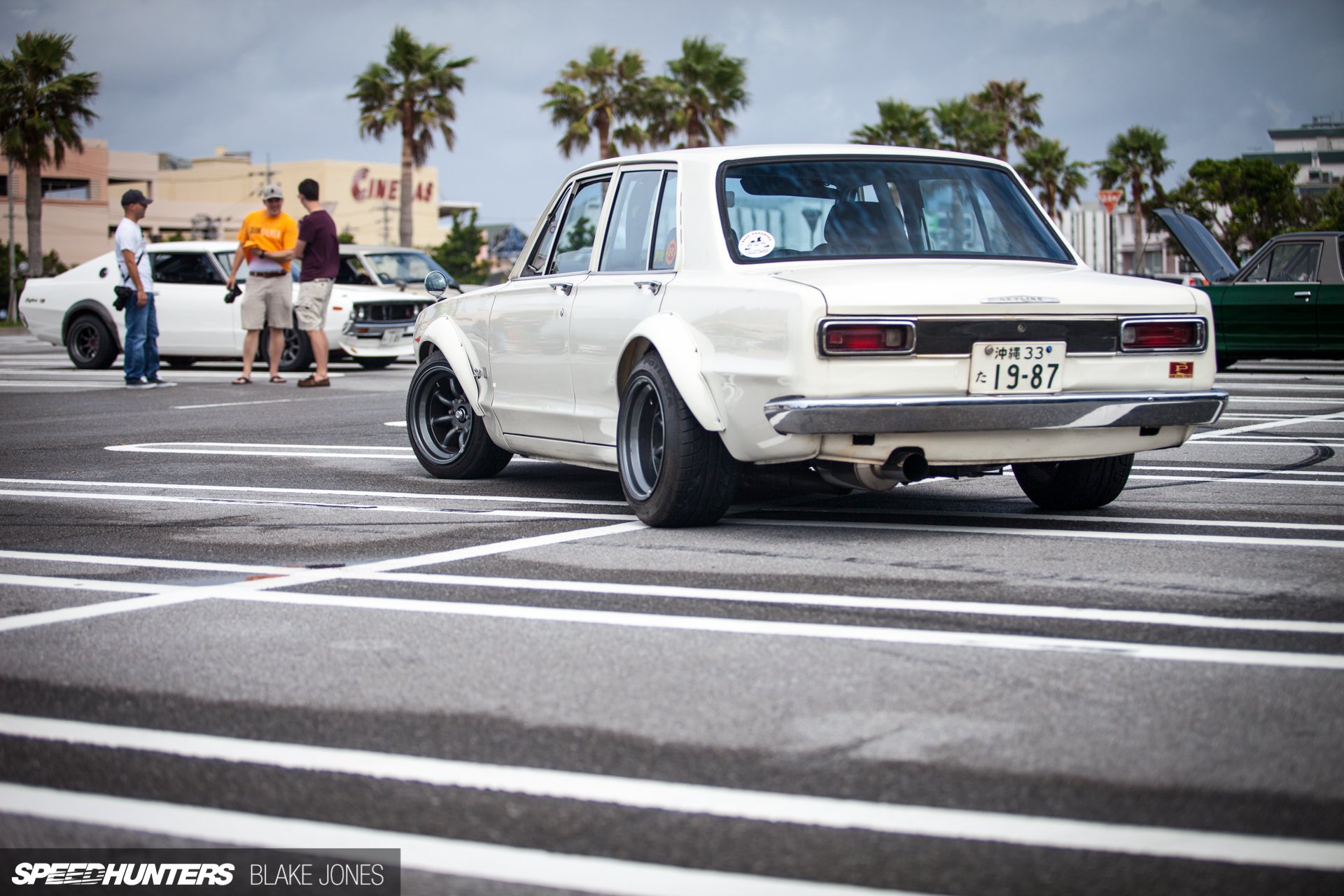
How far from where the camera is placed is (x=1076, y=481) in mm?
6719

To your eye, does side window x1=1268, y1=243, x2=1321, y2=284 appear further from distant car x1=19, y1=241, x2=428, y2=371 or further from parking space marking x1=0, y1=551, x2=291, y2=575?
parking space marking x1=0, y1=551, x2=291, y2=575

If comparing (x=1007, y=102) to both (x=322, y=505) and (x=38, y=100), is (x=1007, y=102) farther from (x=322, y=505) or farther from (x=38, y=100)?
(x=322, y=505)

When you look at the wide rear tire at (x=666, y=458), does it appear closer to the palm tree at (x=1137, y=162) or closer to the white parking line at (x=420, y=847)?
the white parking line at (x=420, y=847)

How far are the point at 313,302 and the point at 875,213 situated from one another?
391 inches

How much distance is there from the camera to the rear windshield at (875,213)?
6.39 m

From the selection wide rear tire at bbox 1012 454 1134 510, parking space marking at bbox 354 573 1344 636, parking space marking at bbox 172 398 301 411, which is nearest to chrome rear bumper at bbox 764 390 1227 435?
wide rear tire at bbox 1012 454 1134 510

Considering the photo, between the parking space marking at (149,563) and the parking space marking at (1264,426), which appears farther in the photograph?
the parking space marking at (1264,426)

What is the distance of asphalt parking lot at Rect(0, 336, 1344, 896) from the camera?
2783mm

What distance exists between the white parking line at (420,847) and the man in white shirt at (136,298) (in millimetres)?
12462

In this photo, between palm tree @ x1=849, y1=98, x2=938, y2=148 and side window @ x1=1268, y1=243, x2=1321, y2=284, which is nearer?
side window @ x1=1268, y1=243, x2=1321, y2=284

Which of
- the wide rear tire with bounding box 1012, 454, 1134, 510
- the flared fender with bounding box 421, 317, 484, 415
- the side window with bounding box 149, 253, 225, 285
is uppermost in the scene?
the side window with bounding box 149, 253, 225, 285

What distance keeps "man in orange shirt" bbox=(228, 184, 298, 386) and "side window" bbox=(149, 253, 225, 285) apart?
297 cm

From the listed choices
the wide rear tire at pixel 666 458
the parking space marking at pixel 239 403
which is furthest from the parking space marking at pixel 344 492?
the parking space marking at pixel 239 403

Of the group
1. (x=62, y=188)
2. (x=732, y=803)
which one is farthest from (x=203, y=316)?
(x=62, y=188)
